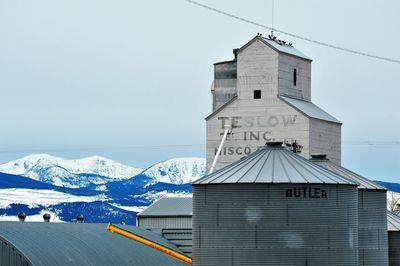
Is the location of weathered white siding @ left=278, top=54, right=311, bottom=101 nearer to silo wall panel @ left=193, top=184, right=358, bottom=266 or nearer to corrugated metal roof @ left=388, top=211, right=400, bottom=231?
corrugated metal roof @ left=388, top=211, right=400, bottom=231

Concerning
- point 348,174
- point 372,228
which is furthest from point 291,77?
point 372,228

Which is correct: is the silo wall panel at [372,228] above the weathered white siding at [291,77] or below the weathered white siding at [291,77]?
below

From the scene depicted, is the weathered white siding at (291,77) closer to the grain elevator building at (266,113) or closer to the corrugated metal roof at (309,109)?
the grain elevator building at (266,113)

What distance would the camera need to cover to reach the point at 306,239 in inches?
1825

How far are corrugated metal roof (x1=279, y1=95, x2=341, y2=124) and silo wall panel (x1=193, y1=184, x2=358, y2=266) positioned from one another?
40.4 meters

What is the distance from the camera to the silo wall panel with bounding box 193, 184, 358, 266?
46094 mm

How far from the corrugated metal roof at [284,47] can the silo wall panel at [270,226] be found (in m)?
43.0

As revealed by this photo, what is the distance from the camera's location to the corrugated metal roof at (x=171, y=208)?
91.8m

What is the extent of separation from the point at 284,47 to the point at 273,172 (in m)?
46.0

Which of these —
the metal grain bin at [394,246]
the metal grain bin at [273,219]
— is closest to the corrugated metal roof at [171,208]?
the metal grain bin at [394,246]

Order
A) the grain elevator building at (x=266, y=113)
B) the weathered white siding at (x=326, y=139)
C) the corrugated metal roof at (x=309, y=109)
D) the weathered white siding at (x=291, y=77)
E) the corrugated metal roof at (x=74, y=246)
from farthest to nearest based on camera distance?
the weathered white siding at (x=291, y=77) < the corrugated metal roof at (x=309, y=109) < the grain elevator building at (x=266, y=113) < the weathered white siding at (x=326, y=139) < the corrugated metal roof at (x=74, y=246)

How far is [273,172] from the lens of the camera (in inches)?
1880

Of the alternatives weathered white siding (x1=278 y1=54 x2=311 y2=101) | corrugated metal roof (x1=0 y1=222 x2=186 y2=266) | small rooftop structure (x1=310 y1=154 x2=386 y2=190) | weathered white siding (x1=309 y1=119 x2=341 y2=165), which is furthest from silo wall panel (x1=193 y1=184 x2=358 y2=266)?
weathered white siding (x1=278 y1=54 x2=311 y2=101)

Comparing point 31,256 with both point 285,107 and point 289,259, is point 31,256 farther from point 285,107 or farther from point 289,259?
point 285,107
